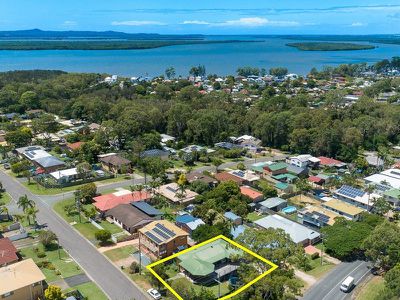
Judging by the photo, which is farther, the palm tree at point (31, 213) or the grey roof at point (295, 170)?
the grey roof at point (295, 170)

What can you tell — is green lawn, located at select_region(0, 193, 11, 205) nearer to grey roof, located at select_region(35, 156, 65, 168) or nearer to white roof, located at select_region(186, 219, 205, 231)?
grey roof, located at select_region(35, 156, 65, 168)

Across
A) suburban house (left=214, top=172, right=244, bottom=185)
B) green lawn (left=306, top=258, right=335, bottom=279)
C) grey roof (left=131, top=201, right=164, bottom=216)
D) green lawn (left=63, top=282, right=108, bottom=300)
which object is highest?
grey roof (left=131, top=201, right=164, bottom=216)

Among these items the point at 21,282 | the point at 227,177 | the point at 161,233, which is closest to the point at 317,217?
the point at 227,177

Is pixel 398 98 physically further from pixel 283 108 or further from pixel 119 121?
pixel 119 121

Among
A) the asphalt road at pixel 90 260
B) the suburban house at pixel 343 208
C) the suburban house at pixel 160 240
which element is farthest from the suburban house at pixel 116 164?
the suburban house at pixel 343 208

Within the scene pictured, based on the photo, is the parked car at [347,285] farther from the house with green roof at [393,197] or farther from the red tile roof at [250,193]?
the house with green roof at [393,197]

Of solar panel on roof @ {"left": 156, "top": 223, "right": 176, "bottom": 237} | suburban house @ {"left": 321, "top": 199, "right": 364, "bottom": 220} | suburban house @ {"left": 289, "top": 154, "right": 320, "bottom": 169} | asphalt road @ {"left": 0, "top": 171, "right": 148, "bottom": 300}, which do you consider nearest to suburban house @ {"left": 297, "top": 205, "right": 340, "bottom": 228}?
suburban house @ {"left": 321, "top": 199, "right": 364, "bottom": 220}
